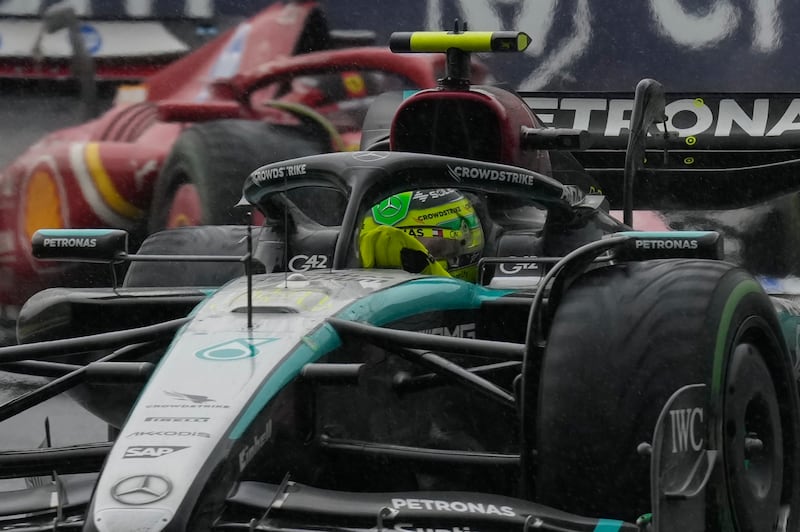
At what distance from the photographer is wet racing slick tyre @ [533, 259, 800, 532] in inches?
134

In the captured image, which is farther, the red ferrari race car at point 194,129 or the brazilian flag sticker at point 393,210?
the red ferrari race car at point 194,129

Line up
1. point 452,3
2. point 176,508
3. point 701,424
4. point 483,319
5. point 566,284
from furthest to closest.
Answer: point 452,3 → point 483,319 → point 566,284 → point 701,424 → point 176,508

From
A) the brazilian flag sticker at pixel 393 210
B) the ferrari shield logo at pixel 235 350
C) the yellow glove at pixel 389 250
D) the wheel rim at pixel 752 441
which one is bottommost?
the wheel rim at pixel 752 441

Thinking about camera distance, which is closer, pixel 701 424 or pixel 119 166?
pixel 701 424

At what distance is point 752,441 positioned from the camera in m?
3.74

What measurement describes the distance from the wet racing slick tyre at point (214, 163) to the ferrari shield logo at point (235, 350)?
285 inches

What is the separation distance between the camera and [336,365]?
3.56m

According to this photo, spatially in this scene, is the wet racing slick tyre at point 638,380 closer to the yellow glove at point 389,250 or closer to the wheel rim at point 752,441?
the wheel rim at point 752,441

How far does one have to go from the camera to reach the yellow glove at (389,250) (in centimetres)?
481

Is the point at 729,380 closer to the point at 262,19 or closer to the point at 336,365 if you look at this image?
the point at 336,365

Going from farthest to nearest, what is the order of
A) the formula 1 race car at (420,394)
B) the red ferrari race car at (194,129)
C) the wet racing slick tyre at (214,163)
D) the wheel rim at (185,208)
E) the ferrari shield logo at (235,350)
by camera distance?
the red ferrari race car at (194,129), the wheel rim at (185,208), the wet racing slick tyre at (214,163), the ferrari shield logo at (235,350), the formula 1 race car at (420,394)

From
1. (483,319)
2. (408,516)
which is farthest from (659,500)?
(483,319)

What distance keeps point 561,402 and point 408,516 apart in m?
0.55

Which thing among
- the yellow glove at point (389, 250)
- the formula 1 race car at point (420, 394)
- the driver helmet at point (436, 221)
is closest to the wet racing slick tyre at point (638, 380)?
the formula 1 race car at point (420, 394)
